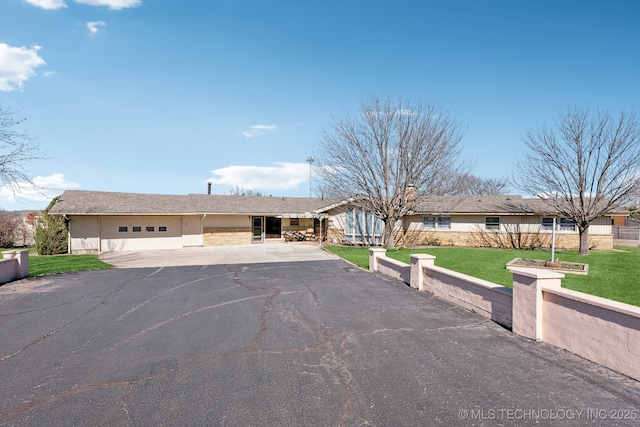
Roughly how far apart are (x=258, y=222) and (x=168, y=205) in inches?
266

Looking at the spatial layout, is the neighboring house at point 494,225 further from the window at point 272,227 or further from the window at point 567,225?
the window at point 272,227

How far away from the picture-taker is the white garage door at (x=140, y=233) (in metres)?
22.7

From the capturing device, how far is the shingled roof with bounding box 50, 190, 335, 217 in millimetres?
22172

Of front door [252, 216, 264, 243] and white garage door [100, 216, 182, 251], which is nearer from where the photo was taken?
white garage door [100, 216, 182, 251]

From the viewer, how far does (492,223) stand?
2373 cm

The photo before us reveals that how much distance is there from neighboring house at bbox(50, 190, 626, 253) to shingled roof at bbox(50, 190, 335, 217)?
0.05 meters

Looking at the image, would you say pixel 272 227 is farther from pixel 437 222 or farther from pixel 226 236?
pixel 437 222

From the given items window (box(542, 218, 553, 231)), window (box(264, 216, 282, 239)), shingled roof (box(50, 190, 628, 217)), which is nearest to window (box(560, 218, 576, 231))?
window (box(542, 218, 553, 231))

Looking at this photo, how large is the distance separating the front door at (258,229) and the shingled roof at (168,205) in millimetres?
835

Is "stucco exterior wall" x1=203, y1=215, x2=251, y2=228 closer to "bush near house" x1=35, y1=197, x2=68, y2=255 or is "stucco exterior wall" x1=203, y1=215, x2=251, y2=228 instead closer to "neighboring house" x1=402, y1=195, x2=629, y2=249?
"bush near house" x1=35, y1=197, x2=68, y2=255

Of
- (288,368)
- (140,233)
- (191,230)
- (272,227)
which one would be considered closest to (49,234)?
(140,233)

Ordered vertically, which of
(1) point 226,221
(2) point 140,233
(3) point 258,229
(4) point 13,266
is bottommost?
(4) point 13,266

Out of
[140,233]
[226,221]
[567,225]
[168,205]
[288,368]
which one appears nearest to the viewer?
[288,368]

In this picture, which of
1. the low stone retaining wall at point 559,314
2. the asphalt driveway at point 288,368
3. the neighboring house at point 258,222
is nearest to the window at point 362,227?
the neighboring house at point 258,222
